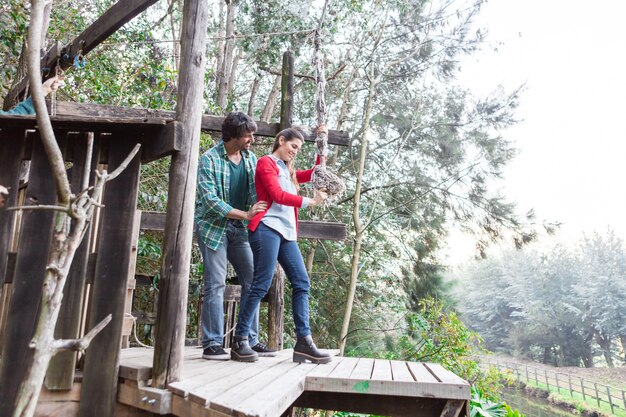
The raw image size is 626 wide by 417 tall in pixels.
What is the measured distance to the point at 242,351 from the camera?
3.03 meters

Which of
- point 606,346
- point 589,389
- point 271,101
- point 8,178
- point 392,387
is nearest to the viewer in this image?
point 8,178

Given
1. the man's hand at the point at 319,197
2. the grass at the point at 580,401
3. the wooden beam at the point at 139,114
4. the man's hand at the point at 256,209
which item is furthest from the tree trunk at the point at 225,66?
the grass at the point at 580,401

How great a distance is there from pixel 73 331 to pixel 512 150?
12706 mm

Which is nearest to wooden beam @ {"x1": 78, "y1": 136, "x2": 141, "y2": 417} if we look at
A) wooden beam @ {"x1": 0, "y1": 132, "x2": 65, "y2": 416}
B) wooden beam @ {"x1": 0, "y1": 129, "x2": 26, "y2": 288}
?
wooden beam @ {"x1": 0, "y1": 132, "x2": 65, "y2": 416}

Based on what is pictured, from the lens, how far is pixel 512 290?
36.9 m

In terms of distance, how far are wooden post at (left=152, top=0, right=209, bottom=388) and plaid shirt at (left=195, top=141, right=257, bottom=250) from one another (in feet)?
1.86

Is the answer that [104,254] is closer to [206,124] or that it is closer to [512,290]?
[206,124]

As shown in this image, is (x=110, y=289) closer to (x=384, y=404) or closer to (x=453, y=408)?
(x=384, y=404)

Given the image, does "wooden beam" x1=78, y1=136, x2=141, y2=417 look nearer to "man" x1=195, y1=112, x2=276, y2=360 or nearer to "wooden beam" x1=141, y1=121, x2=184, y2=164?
"wooden beam" x1=141, y1=121, x2=184, y2=164

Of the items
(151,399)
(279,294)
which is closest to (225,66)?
(279,294)

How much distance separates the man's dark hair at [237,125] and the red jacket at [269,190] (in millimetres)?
240

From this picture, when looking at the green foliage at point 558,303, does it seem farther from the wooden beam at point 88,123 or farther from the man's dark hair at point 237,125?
the wooden beam at point 88,123

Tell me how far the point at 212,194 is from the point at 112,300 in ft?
2.90

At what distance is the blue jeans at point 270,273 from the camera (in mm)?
3012
